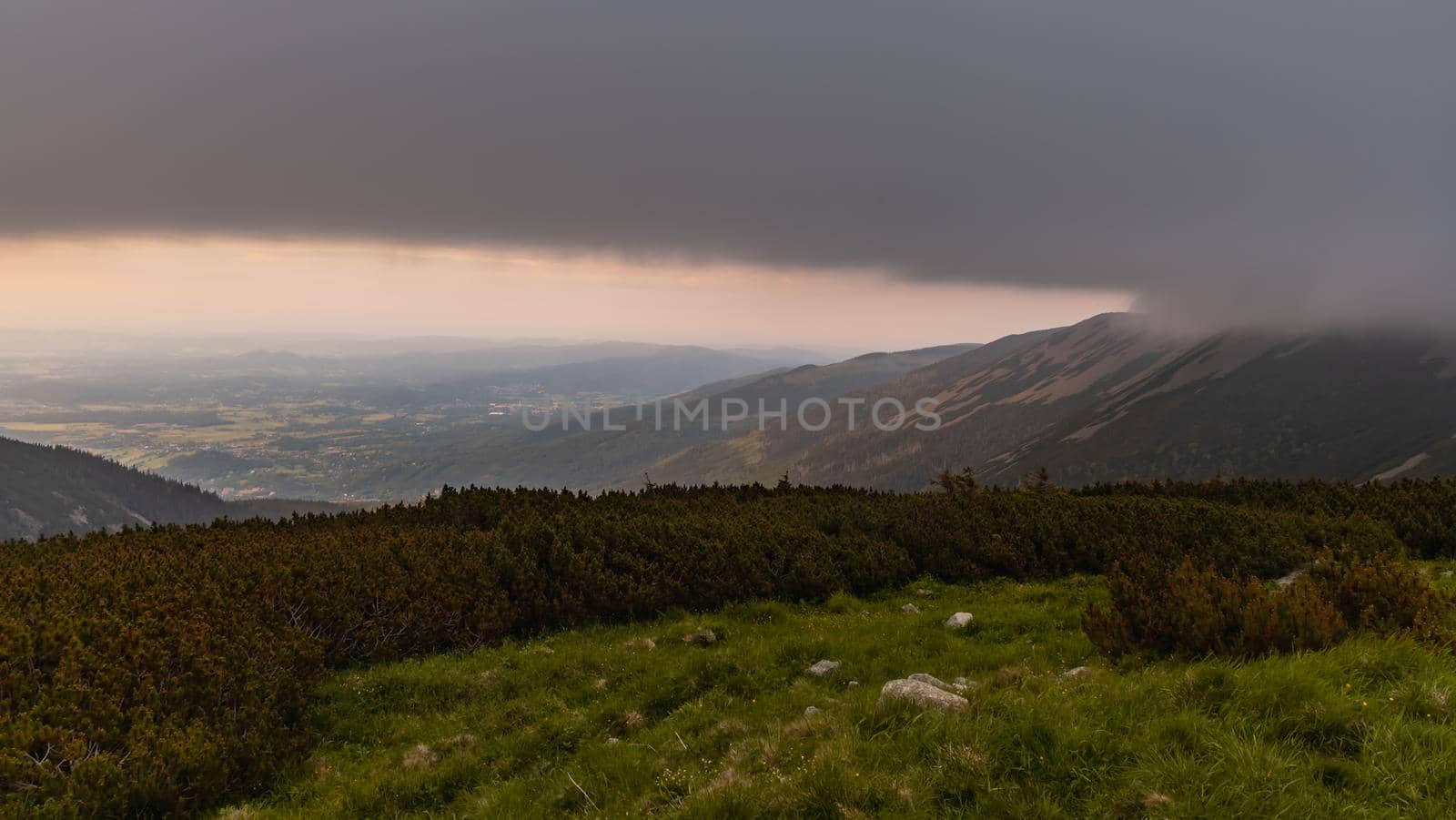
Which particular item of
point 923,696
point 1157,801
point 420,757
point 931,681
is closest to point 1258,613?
point 931,681

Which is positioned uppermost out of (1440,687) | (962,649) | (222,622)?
(1440,687)

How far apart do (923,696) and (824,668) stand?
3365 mm

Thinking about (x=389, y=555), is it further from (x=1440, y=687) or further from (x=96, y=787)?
(x=1440, y=687)

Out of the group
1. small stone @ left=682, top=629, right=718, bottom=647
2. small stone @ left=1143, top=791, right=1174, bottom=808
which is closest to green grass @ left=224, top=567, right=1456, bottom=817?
small stone @ left=1143, top=791, right=1174, bottom=808

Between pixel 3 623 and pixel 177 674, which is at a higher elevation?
pixel 3 623

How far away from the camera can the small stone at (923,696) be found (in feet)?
24.5

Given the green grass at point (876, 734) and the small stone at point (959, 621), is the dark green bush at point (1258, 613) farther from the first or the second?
the small stone at point (959, 621)

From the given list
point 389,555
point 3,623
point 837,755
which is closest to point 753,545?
point 389,555

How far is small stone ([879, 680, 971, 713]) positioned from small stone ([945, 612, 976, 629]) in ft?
16.1

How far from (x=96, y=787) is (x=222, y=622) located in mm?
4197

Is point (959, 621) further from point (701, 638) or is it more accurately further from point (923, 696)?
point (923, 696)

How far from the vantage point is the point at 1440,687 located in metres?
6.62

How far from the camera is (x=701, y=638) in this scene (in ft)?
42.9

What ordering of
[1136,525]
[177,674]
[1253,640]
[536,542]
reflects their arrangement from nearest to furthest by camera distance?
[1253,640] → [177,674] → [536,542] → [1136,525]
